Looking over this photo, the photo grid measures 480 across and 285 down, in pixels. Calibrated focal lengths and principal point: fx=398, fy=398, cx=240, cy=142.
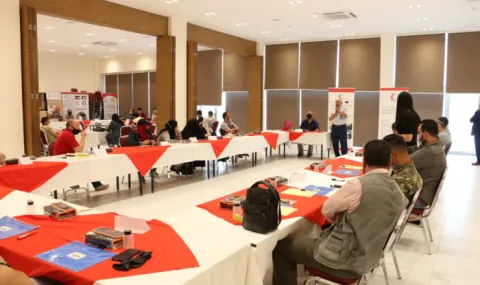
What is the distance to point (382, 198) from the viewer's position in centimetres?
215

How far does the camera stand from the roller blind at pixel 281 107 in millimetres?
14078

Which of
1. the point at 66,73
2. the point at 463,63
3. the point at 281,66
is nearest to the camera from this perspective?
the point at 463,63

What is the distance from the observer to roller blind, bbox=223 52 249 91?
14758 mm

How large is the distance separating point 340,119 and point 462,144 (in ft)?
16.7

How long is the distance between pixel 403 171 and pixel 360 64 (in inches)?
395

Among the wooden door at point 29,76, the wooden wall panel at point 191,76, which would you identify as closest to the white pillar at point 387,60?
the wooden wall panel at point 191,76

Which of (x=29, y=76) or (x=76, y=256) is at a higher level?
(x=29, y=76)

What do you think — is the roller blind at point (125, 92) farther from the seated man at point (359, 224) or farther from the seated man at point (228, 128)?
the seated man at point (359, 224)

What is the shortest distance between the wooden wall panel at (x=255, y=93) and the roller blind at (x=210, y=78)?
5.37 feet

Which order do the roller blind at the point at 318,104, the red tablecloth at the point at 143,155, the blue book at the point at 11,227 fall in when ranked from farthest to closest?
the roller blind at the point at 318,104, the red tablecloth at the point at 143,155, the blue book at the point at 11,227

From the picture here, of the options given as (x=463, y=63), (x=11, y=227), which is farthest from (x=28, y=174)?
(x=463, y=63)

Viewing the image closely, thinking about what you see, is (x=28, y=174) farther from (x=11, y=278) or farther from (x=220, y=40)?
(x=220, y=40)

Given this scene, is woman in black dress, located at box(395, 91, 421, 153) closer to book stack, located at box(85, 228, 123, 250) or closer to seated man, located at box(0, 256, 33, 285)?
book stack, located at box(85, 228, 123, 250)

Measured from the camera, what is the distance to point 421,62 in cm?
1173
